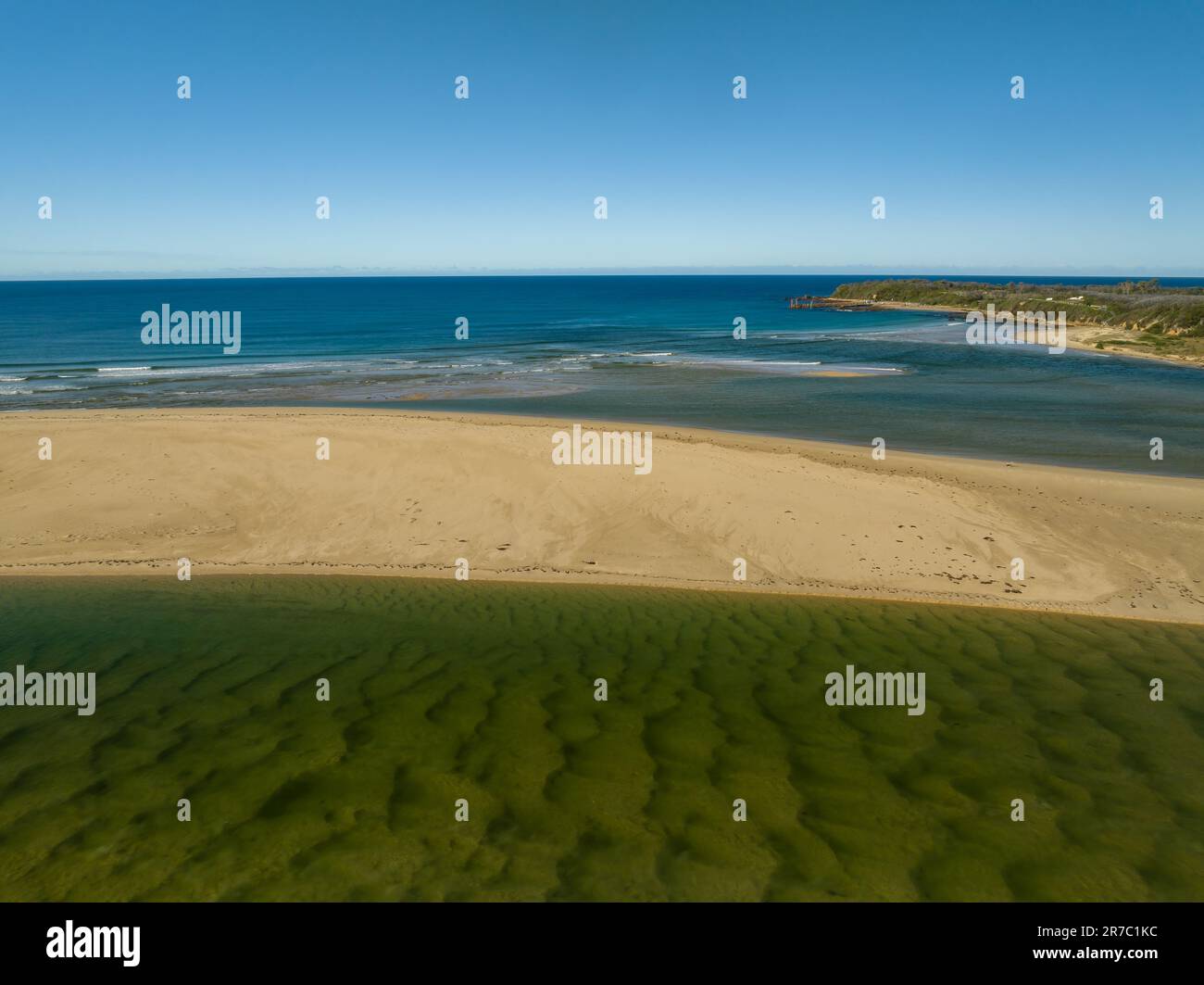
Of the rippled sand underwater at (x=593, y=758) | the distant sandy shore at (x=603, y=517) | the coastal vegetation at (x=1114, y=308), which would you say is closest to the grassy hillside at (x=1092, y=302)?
the coastal vegetation at (x=1114, y=308)

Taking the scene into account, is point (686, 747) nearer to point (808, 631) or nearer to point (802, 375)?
point (808, 631)

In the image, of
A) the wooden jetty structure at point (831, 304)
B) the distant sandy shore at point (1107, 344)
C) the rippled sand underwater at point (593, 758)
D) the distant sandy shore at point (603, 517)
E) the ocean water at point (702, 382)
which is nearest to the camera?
the rippled sand underwater at point (593, 758)

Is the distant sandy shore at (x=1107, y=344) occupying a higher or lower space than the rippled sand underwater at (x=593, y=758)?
higher

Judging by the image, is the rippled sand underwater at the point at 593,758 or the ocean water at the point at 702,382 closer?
the rippled sand underwater at the point at 593,758

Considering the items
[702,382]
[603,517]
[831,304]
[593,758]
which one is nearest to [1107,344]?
[702,382]

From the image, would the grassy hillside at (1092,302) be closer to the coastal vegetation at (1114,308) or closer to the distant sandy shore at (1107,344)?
the coastal vegetation at (1114,308)
